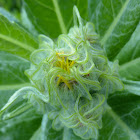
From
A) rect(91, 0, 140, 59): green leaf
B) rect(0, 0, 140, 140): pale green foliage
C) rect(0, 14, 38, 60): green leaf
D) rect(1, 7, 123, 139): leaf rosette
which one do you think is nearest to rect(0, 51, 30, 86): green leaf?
rect(0, 0, 140, 140): pale green foliage

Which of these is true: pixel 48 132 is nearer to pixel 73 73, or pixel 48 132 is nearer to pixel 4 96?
pixel 4 96

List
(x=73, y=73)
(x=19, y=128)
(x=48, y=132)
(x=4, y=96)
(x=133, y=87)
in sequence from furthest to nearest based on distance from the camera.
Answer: (x=19, y=128), (x=4, y=96), (x=48, y=132), (x=133, y=87), (x=73, y=73)

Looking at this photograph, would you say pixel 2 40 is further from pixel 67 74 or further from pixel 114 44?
pixel 114 44

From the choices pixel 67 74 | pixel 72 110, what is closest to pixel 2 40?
pixel 67 74

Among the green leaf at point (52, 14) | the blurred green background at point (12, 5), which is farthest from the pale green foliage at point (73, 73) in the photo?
the blurred green background at point (12, 5)

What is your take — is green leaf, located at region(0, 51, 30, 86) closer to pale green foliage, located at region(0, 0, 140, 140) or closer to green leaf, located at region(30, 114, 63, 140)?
pale green foliage, located at region(0, 0, 140, 140)

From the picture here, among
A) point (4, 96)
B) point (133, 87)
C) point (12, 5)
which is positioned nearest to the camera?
point (133, 87)

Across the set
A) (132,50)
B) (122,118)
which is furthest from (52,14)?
(122,118)
